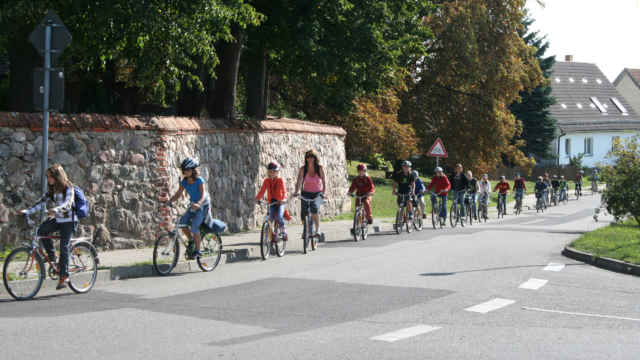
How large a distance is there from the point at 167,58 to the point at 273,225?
388 cm

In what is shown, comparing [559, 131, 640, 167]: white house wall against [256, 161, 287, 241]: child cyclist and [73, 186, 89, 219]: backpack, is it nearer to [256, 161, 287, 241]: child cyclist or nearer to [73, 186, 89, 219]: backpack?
[256, 161, 287, 241]: child cyclist

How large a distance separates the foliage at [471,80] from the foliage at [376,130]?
4.98 meters

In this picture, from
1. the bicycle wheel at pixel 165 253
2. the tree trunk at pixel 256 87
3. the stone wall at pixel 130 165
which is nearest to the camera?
the bicycle wheel at pixel 165 253

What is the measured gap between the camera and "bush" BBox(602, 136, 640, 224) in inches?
813

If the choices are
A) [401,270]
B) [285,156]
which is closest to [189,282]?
[401,270]

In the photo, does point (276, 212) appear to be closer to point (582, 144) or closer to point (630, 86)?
point (582, 144)

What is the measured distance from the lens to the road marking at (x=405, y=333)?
683 cm

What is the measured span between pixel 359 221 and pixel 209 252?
271 inches

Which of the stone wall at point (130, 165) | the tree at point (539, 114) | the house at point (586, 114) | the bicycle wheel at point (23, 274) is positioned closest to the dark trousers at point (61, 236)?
the bicycle wheel at point (23, 274)

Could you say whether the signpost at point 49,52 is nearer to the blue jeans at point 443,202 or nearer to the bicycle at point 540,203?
the blue jeans at point 443,202

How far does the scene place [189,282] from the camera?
36.0 ft

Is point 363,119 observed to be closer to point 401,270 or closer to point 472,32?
point 472,32

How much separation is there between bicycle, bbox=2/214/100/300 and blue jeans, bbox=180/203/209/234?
2.17 meters

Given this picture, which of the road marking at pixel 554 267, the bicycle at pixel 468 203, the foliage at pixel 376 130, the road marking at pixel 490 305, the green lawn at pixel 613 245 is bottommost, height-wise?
the road marking at pixel 554 267
